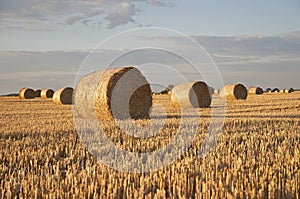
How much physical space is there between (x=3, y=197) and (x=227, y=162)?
263 cm

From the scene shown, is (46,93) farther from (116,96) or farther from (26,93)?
(116,96)

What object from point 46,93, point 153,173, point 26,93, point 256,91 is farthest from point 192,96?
point 256,91

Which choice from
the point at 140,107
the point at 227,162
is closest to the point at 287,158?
the point at 227,162

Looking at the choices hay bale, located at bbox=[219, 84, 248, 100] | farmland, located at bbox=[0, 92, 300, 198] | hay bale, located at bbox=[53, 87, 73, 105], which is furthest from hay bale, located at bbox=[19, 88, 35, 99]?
farmland, located at bbox=[0, 92, 300, 198]

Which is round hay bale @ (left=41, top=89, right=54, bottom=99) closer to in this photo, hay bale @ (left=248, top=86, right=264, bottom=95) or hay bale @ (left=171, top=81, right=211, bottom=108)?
hay bale @ (left=171, top=81, right=211, bottom=108)

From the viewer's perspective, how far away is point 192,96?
17.9m

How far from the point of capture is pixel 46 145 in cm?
655

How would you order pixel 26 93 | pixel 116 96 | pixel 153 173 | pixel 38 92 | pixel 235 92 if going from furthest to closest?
pixel 38 92 → pixel 26 93 → pixel 235 92 → pixel 116 96 → pixel 153 173

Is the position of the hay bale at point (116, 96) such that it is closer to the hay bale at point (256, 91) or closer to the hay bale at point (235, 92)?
the hay bale at point (235, 92)

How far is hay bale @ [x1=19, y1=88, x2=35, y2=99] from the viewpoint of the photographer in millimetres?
32291

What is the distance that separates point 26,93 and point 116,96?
22399 mm

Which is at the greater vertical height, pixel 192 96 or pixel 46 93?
pixel 46 93

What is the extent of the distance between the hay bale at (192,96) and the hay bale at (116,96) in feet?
17.9

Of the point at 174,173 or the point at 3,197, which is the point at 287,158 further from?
the point at 3,197
